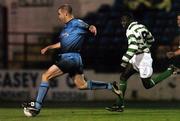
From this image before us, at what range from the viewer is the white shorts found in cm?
1764

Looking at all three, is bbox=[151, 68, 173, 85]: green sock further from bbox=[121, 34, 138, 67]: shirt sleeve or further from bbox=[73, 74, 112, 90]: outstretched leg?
bbox=[73, 74, 112, 90]: outstretched leg

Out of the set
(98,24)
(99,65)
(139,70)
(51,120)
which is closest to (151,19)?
(98,24)

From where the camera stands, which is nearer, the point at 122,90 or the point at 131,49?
the point at 131,49

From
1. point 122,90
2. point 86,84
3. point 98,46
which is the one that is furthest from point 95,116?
point 98,46

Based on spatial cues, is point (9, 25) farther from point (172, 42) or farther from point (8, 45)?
point (172, 42)

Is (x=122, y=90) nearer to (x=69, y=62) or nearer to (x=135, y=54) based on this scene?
(x=135, y=54)

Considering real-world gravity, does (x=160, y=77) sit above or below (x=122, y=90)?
above

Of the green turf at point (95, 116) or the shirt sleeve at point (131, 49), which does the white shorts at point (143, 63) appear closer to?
the shirt sleeve at point (131, 49)

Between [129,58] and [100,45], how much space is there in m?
10.7

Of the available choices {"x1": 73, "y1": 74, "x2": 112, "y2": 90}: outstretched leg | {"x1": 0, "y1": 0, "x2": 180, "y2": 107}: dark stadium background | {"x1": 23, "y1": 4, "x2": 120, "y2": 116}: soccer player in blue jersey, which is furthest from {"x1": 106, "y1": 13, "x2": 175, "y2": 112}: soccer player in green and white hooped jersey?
{"x1": 0, "y1": 0, "x2": 180, "y2": 107}: dark stadium background

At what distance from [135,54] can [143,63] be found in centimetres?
35

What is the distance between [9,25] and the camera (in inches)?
1192

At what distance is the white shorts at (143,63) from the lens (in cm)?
1764

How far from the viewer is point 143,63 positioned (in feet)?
58.0
